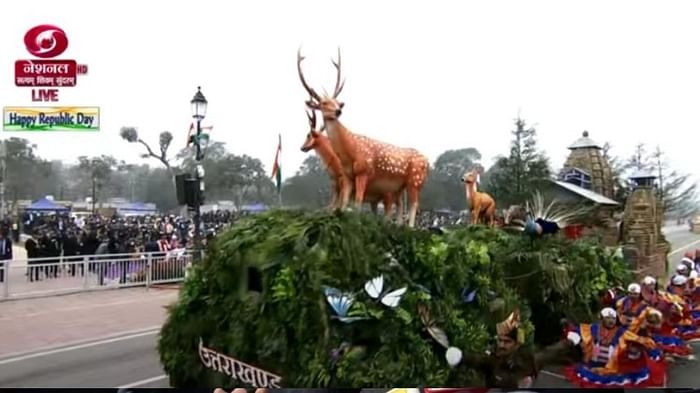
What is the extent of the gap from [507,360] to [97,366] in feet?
3.67

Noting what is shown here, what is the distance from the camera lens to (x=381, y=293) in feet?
4.67

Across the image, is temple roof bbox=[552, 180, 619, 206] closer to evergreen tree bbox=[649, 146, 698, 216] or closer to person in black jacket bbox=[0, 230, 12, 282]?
evergreen tree bbox=[649, 146, 698, 216]

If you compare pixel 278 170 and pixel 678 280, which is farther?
pixel 678 280

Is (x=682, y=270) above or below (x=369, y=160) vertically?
below

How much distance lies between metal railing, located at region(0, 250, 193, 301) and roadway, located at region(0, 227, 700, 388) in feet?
0.55

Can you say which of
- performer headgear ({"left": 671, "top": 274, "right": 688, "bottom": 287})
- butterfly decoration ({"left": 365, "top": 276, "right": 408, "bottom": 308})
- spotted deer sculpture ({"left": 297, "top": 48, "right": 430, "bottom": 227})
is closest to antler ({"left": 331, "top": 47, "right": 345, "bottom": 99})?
spotted deer sculpture ({"left": 297, "top": 48, "right": 430, "bottom": 227})

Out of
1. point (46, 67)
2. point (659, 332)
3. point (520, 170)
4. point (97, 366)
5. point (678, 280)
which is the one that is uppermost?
point (46, 67)

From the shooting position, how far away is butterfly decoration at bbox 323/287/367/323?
138cm

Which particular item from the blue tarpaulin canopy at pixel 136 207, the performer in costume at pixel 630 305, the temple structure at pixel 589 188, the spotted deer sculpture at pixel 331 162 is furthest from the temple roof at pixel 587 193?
the blue tarpaulin canopy at pixel 136 207

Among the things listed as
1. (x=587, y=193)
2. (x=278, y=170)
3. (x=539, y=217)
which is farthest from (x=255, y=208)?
(x=587, y=193)

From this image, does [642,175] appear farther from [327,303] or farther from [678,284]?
[327,303]

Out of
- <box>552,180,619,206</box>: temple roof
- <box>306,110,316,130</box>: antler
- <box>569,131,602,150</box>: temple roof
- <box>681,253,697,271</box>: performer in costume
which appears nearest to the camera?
<box>306,110,316,130</box>: antler

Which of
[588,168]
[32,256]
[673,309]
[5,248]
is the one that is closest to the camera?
[5,248]

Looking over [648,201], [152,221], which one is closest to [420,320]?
[152,221]
